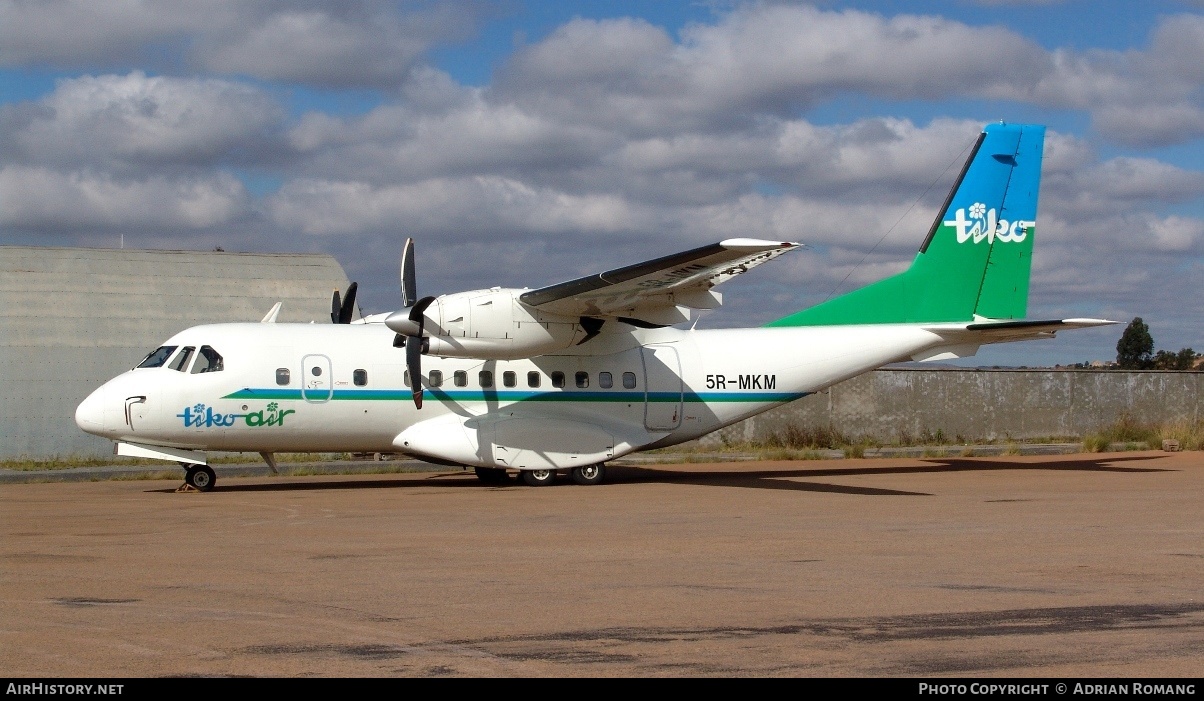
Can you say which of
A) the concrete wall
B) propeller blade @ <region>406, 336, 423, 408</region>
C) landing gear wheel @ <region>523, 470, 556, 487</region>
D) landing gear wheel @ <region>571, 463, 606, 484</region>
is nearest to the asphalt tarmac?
propeller blade @ <region>406, 336, 423, 408</region>

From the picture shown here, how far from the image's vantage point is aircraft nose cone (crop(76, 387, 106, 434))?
1891 cm

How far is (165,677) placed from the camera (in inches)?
235

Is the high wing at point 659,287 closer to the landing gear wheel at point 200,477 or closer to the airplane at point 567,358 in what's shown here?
the airplane at point 567,358

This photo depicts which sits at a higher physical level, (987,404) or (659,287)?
(659,287)

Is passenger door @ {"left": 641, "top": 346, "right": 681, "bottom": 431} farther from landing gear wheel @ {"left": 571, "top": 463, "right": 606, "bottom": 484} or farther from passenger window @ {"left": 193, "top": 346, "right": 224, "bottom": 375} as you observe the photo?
passenger window @ {"left": 193, "top": 346, "right": 224, "bottom": 375}

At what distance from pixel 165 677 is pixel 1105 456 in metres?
26.2

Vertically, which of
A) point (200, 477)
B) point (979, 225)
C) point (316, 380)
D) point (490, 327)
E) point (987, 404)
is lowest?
point (200, 477)

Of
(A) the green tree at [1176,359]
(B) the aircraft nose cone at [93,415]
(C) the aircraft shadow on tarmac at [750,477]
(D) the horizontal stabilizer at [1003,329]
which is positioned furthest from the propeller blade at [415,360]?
(A) the green tree at [1176,359]

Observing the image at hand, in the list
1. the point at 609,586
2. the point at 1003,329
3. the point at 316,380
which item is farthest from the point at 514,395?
the point at 609,586

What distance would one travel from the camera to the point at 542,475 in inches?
814

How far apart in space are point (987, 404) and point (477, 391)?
64.9ft

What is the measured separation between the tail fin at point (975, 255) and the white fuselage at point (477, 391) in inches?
20.8

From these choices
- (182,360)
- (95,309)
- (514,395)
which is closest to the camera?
(182,360)

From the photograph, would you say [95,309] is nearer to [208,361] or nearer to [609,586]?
[208,361]
